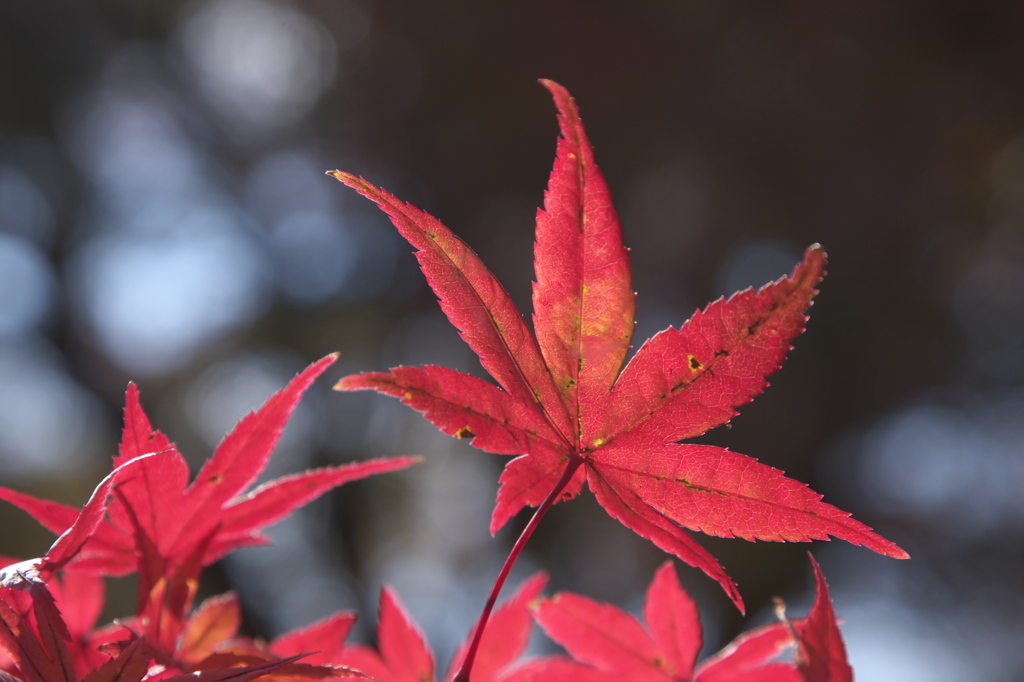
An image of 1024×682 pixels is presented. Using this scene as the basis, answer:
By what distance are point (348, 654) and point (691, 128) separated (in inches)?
118

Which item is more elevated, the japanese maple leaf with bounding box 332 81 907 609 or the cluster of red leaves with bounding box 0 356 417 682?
the japanese maple leaf with bounding box 332 81 907 609

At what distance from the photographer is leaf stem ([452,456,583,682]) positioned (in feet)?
1.26

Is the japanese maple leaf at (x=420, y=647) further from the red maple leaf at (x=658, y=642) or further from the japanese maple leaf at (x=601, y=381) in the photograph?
the japanese maple leaf at (x=601, y=381)

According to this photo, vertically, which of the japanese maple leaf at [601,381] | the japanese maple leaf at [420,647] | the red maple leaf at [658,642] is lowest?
the japanese maple leaf at [420,647]

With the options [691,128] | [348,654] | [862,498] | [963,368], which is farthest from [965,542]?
[348,654]

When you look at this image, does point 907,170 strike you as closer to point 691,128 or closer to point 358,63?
point 691,128

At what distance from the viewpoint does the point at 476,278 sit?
39cm

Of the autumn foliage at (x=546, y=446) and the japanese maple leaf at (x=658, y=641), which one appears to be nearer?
the autumn foliage at (x=546, y=446)

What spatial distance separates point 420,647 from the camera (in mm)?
636

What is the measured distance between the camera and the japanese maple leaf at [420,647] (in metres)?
0.62

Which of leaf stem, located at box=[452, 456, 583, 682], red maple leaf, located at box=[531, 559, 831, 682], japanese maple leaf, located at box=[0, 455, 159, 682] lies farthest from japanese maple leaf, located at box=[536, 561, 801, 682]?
japanese maple leaf, located at box=[0, 455, 159, 682]

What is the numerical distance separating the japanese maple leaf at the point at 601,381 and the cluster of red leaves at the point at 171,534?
11 centimetres

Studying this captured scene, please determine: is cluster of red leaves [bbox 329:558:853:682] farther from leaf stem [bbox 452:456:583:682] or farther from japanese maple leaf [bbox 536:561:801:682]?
leaf stem [bbox 452:456:583:682]

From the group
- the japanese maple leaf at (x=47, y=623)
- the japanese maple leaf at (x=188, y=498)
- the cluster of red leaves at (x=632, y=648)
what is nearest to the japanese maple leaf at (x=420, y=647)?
the cluster of red leaves at (x=632, y=648)
